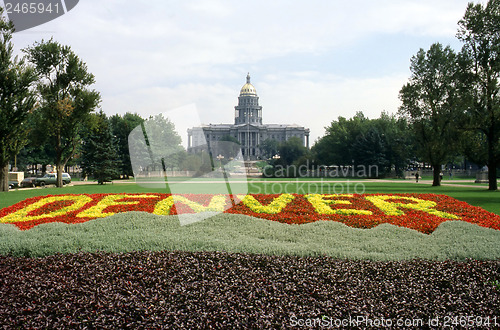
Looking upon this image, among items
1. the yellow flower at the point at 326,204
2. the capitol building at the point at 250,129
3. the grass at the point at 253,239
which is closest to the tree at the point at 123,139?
the yellow flower at the point at 326,204

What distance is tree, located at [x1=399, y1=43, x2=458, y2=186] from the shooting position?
3144 cm

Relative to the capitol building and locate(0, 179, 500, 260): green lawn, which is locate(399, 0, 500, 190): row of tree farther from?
the capitol building

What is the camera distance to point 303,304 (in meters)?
5.34

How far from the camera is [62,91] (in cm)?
3169

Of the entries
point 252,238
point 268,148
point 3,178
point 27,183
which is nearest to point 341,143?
point 27,183

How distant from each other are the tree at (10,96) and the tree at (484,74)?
2943 cm

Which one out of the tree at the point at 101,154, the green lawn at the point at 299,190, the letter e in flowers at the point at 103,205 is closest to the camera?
the letter e in flowers at the point at 103,205

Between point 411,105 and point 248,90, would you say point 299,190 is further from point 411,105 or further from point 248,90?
point 248,90

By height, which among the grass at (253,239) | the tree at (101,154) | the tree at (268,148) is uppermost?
the tree at (268,148)

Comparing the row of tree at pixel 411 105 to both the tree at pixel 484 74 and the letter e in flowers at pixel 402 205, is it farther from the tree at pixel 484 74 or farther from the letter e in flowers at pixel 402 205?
the letter e in flowers at pixel 402 205

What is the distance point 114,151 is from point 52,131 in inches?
310

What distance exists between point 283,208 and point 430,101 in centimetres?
2571

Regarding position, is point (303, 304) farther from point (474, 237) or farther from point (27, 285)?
point (474, 237)

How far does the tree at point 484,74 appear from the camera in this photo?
24.2 metres
